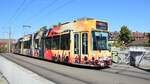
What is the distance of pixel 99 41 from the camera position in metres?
24.5

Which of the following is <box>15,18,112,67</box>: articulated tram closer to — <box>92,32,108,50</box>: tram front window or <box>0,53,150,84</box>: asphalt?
<box>92,32,108,50</box>: tram front window

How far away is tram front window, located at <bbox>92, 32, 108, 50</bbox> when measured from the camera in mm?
24328

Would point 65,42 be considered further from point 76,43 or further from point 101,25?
point 101,25

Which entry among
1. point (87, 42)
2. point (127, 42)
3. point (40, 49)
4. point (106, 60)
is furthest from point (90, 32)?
point (127, 42)

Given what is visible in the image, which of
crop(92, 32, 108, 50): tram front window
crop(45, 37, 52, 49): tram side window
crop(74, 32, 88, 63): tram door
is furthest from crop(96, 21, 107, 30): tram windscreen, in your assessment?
crop(45, 37, 52, 49): tram side window

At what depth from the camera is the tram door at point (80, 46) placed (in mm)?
24620

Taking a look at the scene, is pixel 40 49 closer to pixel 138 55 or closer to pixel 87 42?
pixel 138 55

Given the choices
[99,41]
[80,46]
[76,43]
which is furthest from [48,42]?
[99,41]

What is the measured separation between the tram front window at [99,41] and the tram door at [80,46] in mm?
622

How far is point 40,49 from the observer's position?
37.9 meters

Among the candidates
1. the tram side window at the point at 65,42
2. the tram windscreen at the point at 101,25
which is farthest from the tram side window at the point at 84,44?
the tram side window at the point at 65,42

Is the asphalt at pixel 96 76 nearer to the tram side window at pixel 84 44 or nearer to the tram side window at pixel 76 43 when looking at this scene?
the tram side window at pixel 84 44

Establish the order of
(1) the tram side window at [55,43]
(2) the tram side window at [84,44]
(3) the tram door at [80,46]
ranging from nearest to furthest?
(2) the tram side window at [84,44], (3) the tram door at [80,46], (1) the tram side window at [55,43]

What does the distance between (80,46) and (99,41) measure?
1544 mm
